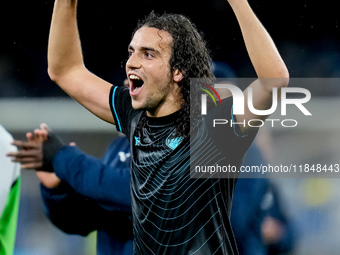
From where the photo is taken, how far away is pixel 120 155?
5.37ft

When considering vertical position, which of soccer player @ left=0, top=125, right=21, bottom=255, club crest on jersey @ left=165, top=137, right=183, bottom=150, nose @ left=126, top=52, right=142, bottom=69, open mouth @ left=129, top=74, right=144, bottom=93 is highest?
nose @ left=126, top=52, right=142, bottom=69

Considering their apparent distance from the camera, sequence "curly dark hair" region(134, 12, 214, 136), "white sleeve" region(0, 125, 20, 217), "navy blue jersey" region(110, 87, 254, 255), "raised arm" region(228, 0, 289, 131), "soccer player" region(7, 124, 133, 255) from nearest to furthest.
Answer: "raised arm" region(228, 0, 289, 131)
"navy blue jersey" region(110, 87, 254, 255)
"curly dark hair" region(134, 12, 214, 136)
"soccer player" region(7, 124, 133, 255)
"white sleeve" region(0, 125, 20, 217)

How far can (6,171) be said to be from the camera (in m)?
1.69

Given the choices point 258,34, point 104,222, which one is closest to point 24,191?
point 104,222

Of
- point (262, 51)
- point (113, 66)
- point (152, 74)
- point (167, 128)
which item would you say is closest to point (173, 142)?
point (167, 128)

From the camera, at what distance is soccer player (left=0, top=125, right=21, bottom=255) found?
1.65 metres

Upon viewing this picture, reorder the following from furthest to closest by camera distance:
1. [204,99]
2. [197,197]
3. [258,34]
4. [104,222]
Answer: [104,222], [204,99], [197,197], [258,34]

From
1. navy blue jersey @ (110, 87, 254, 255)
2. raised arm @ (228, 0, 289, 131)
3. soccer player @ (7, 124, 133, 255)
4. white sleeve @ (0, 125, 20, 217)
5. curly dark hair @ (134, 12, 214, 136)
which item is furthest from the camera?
white sleeve @ (0, 125, 20, 217)

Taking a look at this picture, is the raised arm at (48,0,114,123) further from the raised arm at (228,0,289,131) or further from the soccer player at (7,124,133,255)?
the raised arm at (228,0,289,131)

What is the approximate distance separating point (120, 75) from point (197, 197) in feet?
2.58

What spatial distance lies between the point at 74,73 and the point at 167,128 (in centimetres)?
31

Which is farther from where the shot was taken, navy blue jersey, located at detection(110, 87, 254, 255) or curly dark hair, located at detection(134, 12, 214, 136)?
curly dark hair, located at detection(134, 12, 214, 136)

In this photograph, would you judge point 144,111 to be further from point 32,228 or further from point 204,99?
point 32,228

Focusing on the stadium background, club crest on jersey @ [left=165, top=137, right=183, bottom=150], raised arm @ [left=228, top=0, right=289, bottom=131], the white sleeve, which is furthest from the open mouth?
the white sleeve
